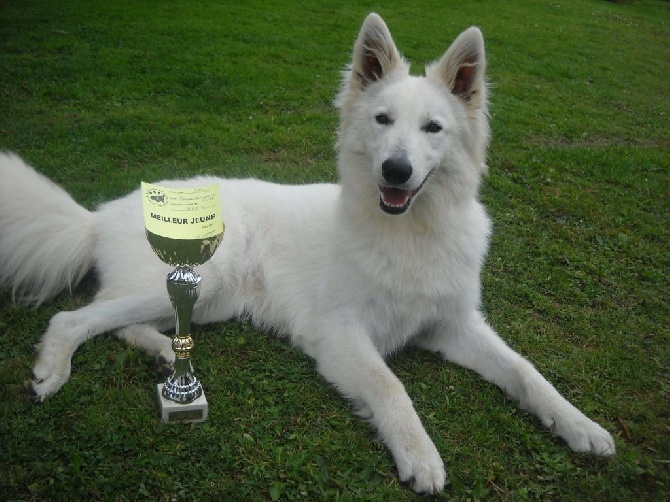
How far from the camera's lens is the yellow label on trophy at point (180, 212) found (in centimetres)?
275

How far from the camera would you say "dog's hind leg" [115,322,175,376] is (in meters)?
3.23

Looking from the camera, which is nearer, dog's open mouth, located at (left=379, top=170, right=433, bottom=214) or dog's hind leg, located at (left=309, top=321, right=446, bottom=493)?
dog's hind leg, located at (left=309, top=321, right=446, bottom=493)

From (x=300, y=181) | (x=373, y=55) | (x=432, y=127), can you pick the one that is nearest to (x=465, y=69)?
(x=432, y=127)

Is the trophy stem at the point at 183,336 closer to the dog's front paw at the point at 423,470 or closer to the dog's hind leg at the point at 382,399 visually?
the dog's hind leg at the point at 382,399

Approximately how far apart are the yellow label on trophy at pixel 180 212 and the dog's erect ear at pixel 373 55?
1220 millimetres

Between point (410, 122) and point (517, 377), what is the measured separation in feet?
4.99

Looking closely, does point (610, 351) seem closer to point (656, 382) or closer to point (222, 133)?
point (656, 382)

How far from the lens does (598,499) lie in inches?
105

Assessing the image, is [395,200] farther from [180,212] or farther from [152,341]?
[152,341]

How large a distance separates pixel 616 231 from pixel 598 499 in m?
3.52

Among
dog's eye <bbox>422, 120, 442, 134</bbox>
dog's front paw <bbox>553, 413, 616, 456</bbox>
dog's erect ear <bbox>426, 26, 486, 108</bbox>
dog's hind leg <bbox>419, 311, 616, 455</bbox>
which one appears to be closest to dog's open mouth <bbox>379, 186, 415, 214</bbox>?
dog's eye <bbox>422, 120, 442, 134</bbox>

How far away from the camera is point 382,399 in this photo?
2969mm

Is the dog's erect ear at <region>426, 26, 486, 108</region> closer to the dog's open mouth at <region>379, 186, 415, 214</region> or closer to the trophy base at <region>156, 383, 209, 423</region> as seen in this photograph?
the dog's open mouth at <region>379, 186, 415, 214</region>

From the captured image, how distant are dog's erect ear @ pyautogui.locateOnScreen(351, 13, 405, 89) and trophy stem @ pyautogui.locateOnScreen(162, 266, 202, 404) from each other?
1.52 metres
